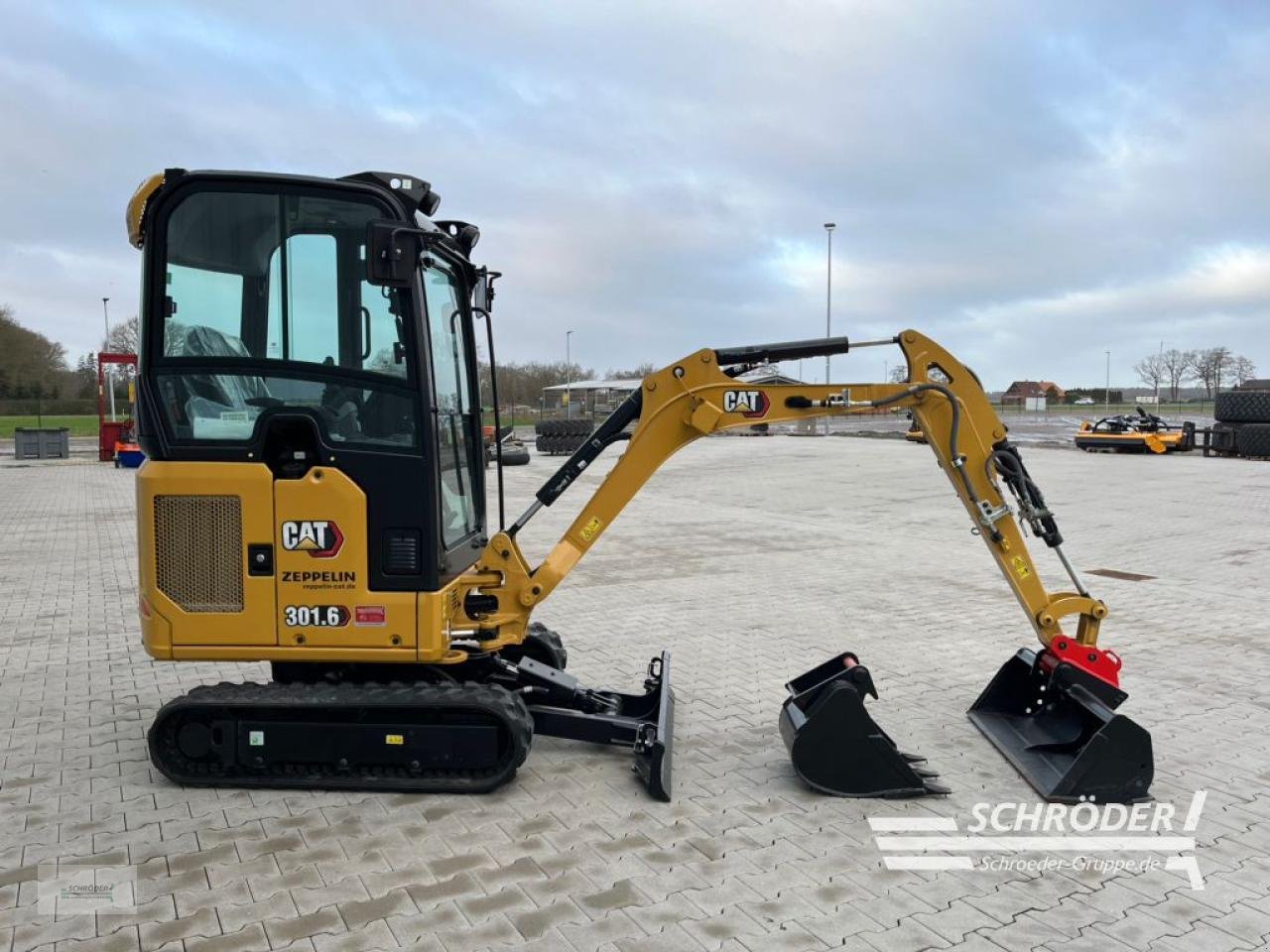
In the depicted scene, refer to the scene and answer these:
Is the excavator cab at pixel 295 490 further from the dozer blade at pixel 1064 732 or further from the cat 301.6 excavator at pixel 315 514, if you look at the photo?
the dozer blade at pixel 1064 732

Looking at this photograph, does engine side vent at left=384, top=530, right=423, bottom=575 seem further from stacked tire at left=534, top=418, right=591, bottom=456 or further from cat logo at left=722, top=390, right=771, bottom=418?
stacked tire at left=534, top=418, right=591, bottom=456

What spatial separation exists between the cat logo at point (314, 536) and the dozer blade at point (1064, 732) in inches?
147

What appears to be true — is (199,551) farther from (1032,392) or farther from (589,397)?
(1032,392)

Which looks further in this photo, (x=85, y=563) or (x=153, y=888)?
(x=85, y=563)

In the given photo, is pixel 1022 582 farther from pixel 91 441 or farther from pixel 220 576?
pixel 91 441

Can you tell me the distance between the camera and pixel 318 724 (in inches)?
187

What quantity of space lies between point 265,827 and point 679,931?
2.06 meters

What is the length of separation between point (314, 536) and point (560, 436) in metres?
28.6

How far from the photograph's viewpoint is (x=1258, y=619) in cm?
884

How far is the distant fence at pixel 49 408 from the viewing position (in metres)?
53.1

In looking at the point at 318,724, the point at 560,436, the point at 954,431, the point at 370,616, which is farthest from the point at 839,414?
the point at 560,436

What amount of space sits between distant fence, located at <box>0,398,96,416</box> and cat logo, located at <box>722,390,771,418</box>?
2141 inches

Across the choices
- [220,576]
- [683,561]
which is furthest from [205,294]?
[683,561]

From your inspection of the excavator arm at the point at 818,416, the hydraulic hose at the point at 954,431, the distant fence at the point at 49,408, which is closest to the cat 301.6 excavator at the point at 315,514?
the excavator arm at the point at 818,416
